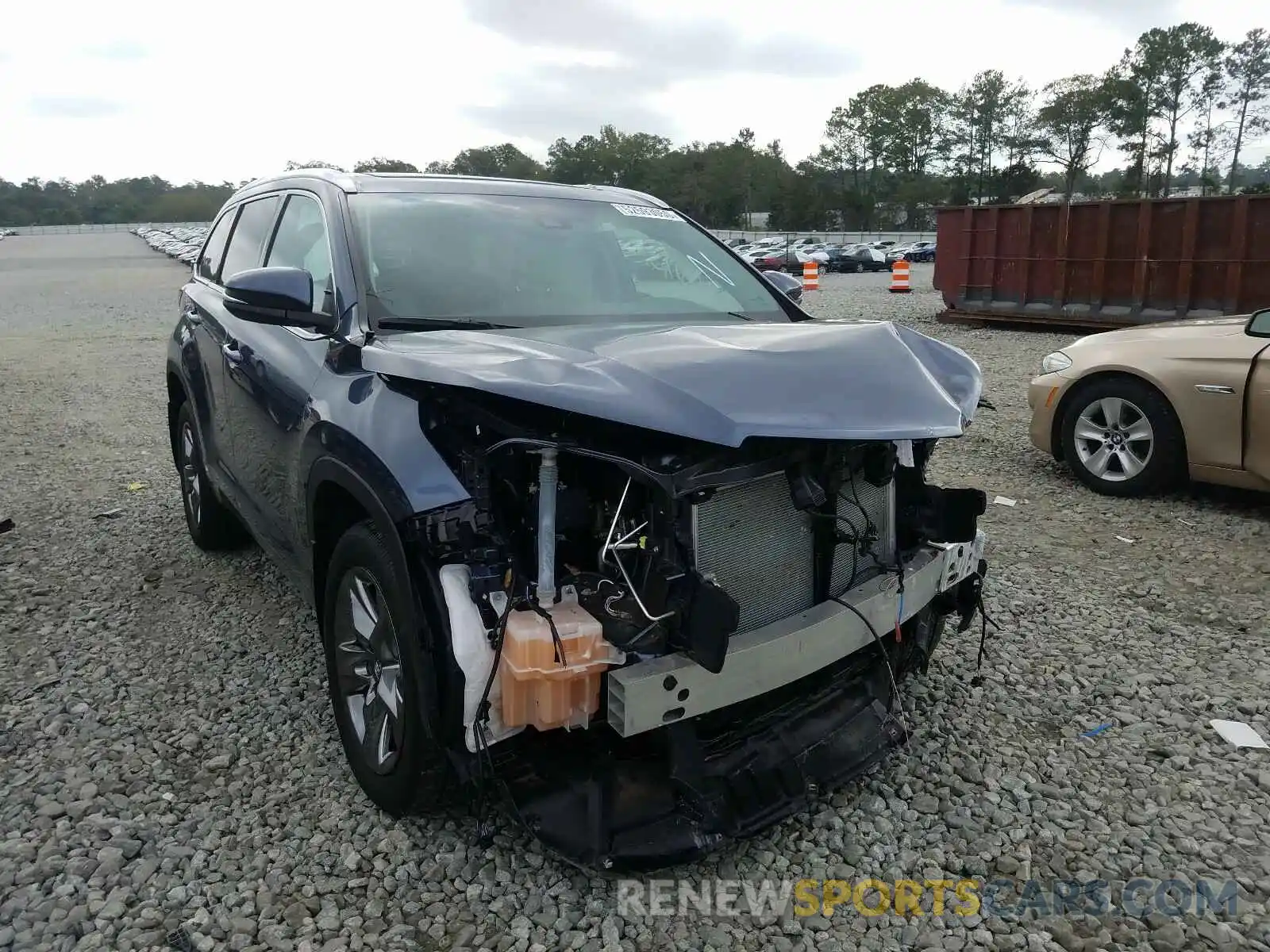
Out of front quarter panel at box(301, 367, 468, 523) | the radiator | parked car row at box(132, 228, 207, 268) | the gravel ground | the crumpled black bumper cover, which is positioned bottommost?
the gravel ground

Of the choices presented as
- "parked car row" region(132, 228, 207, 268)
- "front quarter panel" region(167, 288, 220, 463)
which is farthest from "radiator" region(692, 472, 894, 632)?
"parked car row" region(132, 228, 207, 268)

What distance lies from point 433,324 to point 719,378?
1.12 m

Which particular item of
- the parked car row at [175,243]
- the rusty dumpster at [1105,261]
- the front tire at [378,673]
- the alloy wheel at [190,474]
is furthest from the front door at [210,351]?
the parked car row at [175,243]

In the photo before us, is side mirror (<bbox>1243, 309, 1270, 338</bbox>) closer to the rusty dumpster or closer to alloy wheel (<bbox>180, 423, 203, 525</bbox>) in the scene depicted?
alloy wheel (<bbox>180, 423, 203, 525</bbox>)

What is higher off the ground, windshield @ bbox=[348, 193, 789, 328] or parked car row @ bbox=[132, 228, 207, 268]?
parked car row @ bbox=[132, 228, 207, 268]

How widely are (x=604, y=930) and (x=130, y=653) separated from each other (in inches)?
102

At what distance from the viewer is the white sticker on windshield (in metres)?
4.08

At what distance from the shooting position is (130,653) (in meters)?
3.97

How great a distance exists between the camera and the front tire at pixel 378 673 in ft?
8.11

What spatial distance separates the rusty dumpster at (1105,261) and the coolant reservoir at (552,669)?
13698mm

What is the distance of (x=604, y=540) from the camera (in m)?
2.52

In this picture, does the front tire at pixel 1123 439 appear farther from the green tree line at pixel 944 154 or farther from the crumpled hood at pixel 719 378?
the green tree line at pixel 944 154

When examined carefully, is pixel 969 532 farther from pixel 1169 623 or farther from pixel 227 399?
pixel 227 399

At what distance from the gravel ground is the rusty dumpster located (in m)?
9.38
